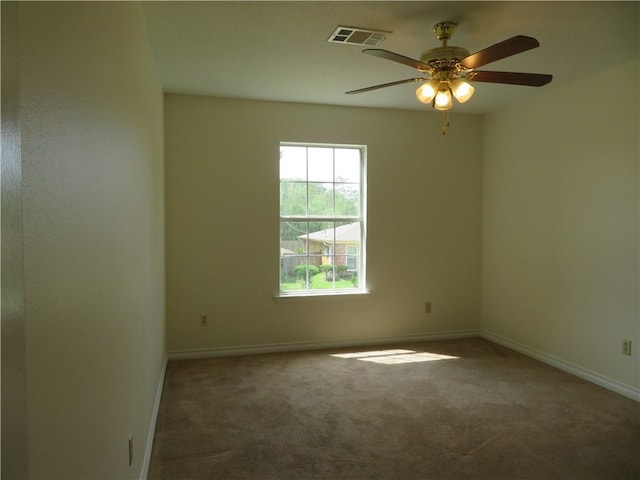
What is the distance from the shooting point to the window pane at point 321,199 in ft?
14.8

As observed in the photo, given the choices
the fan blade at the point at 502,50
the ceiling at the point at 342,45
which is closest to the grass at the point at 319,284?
the ceiling at the point at 342,45

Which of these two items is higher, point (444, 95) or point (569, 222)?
point (444, 95)

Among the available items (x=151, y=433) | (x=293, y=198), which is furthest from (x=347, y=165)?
(x=151, y=433)

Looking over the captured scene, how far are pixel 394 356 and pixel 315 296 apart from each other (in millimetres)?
1005

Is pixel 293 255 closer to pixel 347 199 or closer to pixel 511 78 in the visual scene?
pixel 347 199

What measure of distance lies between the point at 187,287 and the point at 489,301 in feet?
11.0

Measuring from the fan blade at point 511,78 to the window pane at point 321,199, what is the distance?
2247mm

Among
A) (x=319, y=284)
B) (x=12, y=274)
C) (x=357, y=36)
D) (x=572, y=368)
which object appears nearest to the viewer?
(x=12, y=274)

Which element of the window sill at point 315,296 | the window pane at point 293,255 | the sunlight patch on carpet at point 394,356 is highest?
the window pane at point 293,255

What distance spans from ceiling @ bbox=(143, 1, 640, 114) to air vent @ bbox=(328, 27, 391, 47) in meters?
0.04

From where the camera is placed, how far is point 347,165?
464 centimetres

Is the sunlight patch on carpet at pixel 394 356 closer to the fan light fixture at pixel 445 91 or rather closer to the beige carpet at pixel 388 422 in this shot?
the beige carpet at pixel 388 422

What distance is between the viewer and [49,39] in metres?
0.85

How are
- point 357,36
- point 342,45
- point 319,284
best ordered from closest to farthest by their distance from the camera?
point 357,36, point 342,45, point 319,284
